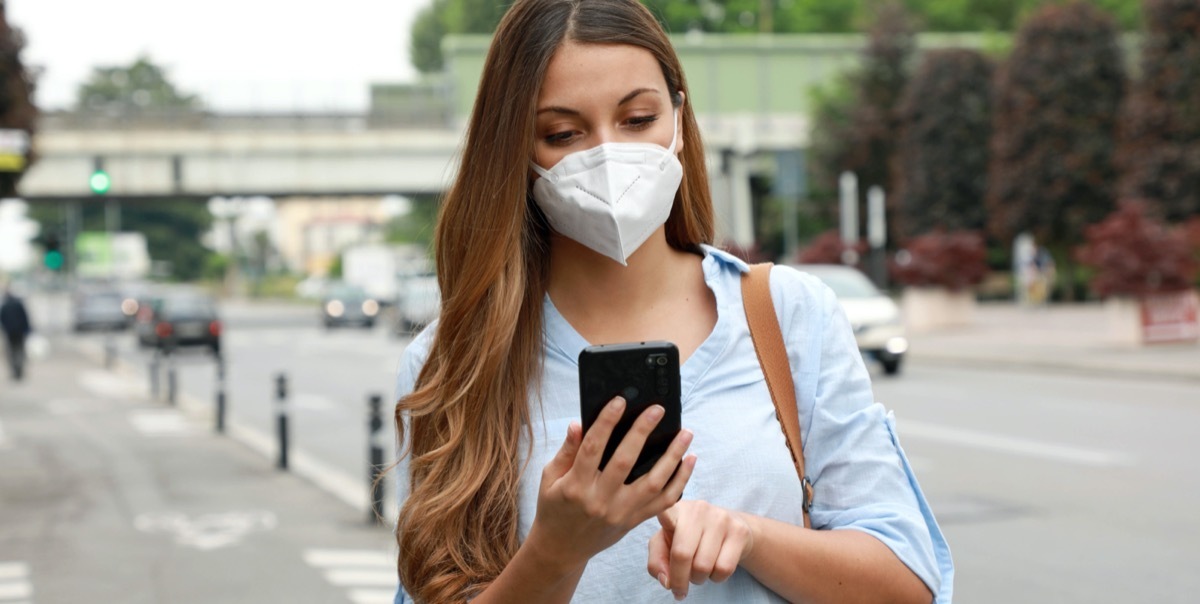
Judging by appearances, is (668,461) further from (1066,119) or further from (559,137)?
(1066,119)

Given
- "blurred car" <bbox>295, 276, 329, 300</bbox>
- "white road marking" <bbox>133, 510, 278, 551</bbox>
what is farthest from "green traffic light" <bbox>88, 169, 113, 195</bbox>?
"blurred car" <bbox>295, 276, 329, 300</bbox>

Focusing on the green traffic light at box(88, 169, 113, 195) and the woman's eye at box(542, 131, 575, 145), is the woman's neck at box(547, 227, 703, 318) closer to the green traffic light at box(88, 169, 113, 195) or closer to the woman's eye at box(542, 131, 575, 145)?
the woman's eye at box(542, 131, 575, 145)

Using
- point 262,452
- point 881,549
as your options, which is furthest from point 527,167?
point 262,452

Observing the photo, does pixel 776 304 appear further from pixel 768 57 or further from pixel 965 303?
pixel 768 57

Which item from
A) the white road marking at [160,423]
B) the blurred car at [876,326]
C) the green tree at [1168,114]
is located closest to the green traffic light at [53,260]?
the white road marking at [160,423]

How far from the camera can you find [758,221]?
176 feet

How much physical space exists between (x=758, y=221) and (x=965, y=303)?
21437mm

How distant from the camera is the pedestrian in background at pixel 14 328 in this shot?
83.2 feet

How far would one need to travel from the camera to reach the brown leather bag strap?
2.09 metres

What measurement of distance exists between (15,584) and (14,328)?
18.9 meters

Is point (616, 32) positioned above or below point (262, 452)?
above

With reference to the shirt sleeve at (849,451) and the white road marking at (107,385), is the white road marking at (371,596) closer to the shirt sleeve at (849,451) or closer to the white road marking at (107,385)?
Result: the shirt sleeve at (849,451)

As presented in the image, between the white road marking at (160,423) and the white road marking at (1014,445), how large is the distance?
8.18 meters

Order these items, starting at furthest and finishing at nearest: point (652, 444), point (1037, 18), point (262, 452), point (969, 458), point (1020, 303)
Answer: point (1020, 303), point (1037, 18), point (262, 452), point (969, 458), point (652, 444)
